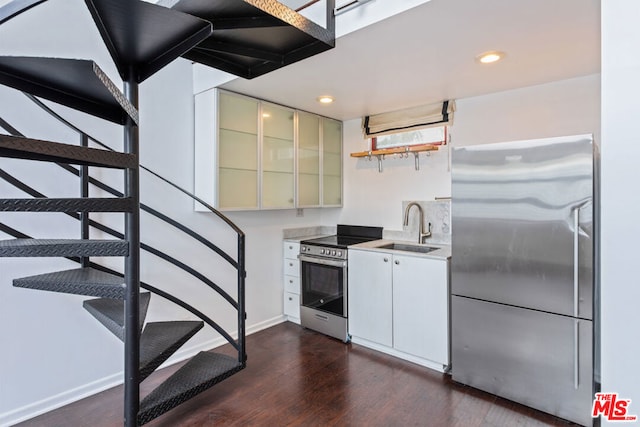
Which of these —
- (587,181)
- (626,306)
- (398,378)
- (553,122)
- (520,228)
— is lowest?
(398,378)

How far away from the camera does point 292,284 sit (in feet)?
12.0

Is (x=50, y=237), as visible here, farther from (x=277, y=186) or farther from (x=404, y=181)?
(x=404, y=181)

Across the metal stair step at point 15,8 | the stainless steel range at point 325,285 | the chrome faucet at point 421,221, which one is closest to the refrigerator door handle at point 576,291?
the chrome faucet at point 421,221

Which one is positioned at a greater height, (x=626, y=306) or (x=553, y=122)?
(x=553, y=122)

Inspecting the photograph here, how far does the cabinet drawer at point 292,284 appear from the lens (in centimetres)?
360

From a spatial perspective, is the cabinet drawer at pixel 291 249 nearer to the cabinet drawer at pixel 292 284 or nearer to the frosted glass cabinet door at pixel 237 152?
the cabinet drawer at pixel 292 284

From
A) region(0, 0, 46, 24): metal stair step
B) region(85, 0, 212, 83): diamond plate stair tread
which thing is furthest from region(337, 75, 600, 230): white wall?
region(0, 0, 46, 24): metal stair step

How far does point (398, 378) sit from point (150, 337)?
1.77 meters

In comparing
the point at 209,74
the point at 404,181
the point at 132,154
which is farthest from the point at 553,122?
the point at 132,154

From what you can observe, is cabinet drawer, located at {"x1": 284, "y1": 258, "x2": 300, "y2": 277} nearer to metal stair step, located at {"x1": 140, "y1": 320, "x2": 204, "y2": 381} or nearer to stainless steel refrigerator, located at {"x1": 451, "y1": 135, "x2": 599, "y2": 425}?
metal stair step, located at {"x1": 140, "y1": 320, "x2": 204, "y2": 381}

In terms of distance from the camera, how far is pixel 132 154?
1.54 meters

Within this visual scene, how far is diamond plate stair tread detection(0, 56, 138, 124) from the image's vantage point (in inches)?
45.1

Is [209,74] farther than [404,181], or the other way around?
[404,181]

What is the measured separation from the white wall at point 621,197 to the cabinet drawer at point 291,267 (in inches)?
110
